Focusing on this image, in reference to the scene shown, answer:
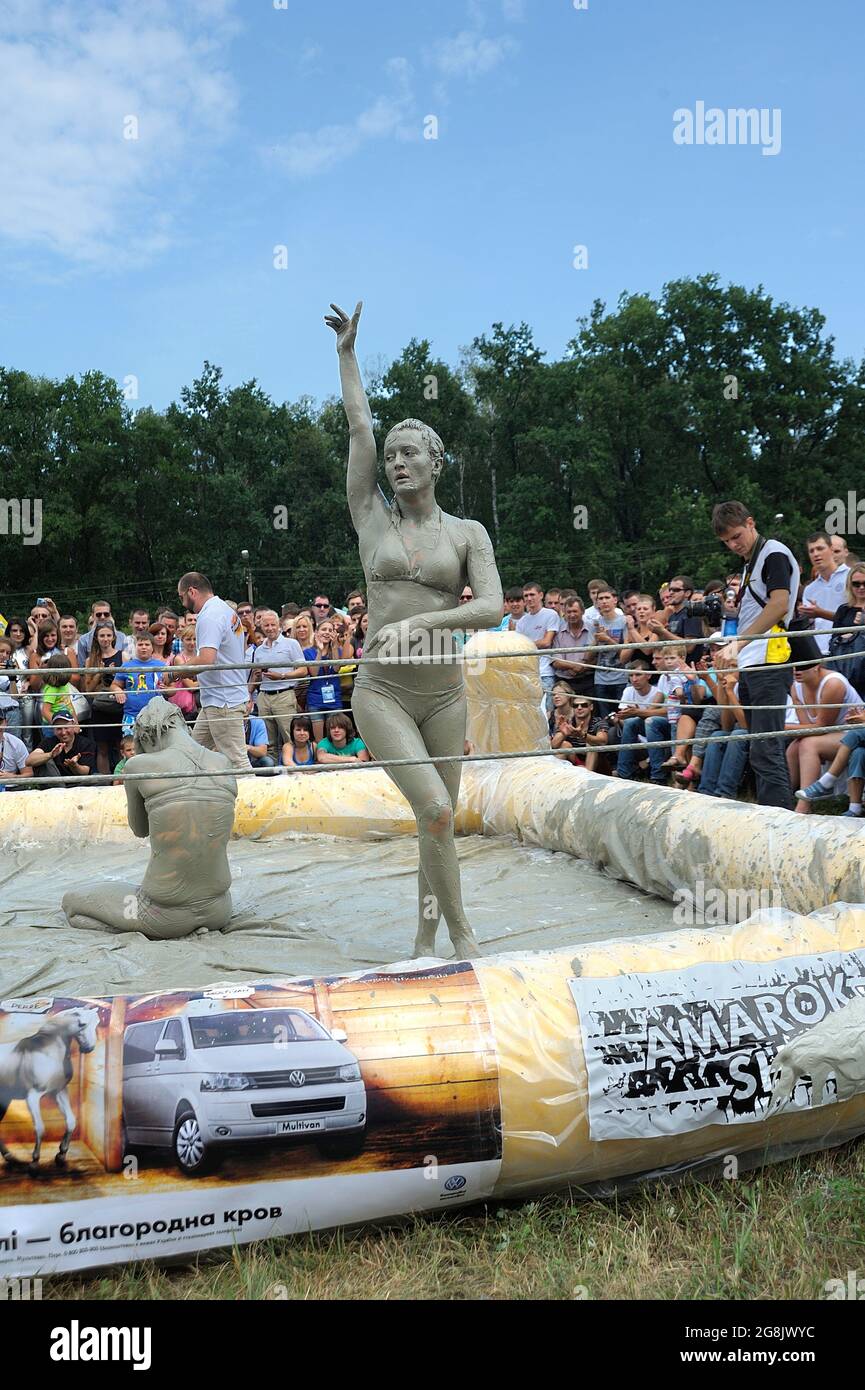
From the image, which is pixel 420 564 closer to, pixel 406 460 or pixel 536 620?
pixel 406 460

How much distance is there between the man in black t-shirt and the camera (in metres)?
9.34

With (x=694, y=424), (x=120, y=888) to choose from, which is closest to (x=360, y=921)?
(x=120, y=888)

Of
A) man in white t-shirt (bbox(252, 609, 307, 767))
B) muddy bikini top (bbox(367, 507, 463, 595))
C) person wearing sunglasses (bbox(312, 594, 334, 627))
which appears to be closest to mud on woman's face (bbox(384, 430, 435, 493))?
muddy bikini top (bbox(367, 507, 463, 595))

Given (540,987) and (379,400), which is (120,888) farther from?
(379,400)

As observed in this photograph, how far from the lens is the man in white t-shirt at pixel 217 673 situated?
798cm

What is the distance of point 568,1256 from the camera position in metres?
2.78

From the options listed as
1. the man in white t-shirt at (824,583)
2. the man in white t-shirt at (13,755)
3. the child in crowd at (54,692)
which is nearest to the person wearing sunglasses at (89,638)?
the child in crowd at (54,692)

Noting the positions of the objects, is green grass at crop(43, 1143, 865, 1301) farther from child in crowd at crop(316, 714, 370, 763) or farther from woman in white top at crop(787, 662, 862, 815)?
child in crowd at crop(316, 714, 370, 763)

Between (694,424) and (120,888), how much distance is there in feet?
123

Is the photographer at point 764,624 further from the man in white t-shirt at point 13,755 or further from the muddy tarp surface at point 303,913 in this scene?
the man in white t-shirt at point 13,755

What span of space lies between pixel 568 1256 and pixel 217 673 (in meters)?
5.81

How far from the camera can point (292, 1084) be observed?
285cm

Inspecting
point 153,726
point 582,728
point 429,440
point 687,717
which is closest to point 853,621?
point 687,717

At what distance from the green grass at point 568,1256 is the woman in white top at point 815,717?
4313 millimetres
